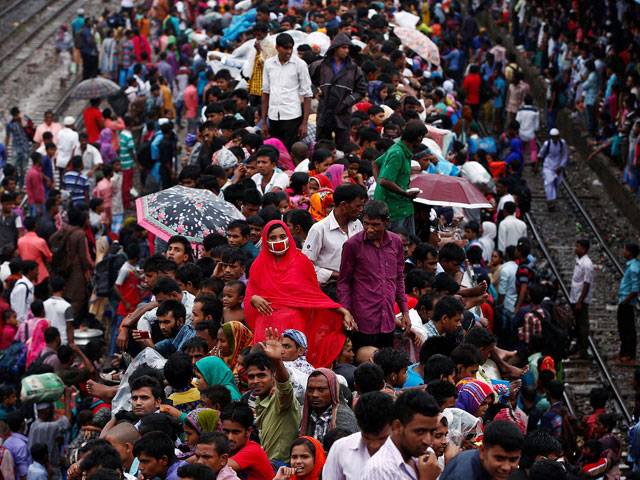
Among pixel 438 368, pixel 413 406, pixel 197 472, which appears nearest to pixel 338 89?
pixel 438 368

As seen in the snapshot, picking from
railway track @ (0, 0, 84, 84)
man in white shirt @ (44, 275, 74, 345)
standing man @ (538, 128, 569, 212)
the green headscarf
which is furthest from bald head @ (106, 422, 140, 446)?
railway track @ (0, 0, 84, 84)

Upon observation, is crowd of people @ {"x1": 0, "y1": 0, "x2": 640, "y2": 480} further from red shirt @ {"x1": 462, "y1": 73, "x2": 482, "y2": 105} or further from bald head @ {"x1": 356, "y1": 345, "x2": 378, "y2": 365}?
red shirt @ {"x1": 462, "y1": 73, "x2": 482, "y2": 105}

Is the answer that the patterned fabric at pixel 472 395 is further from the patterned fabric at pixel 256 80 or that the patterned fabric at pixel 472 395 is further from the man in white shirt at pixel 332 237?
the patterned fabric at pixel 256 80

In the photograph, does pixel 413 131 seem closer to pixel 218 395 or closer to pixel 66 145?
pixel 218 395

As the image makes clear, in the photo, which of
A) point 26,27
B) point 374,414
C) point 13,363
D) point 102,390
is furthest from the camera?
point 26,27

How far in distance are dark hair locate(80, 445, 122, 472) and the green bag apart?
16.7 feet

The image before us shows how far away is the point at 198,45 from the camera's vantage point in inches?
1101

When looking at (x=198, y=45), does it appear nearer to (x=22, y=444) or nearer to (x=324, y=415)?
(x=22, y=444)

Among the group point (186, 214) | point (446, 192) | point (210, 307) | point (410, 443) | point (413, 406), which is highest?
point (413, 406)

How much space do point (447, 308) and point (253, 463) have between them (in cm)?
280

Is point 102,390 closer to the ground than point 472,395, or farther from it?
closer to the ground

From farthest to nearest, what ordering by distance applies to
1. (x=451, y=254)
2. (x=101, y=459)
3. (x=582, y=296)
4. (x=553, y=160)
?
(x=553, y=160)
(x=582, y=296)
(x=451, y=254)
(x=101, y=459)

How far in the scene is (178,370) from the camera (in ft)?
Answer: 31.3

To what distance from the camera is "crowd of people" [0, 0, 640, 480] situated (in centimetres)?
855
